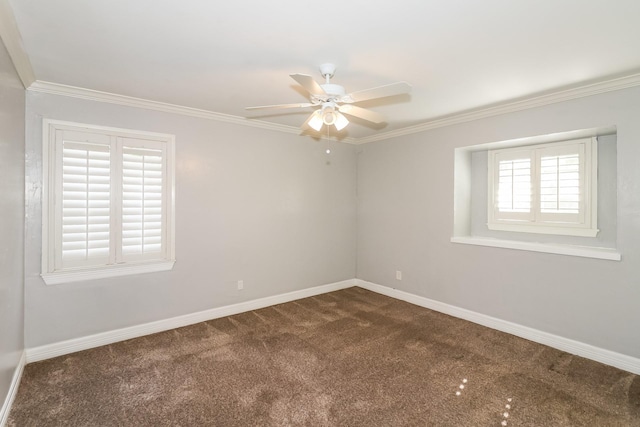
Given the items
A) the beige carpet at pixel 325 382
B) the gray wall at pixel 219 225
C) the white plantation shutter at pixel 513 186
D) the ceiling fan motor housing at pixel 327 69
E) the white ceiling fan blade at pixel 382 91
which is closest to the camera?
the white ceiling fan blade at pixel 382 91

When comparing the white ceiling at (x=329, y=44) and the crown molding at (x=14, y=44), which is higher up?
the white ceiling at (x=329, y=44)

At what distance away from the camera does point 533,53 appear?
2.26m

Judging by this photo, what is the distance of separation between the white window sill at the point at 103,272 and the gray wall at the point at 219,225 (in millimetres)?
60

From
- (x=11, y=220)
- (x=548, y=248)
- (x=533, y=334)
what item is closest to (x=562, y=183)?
(x=548, y=248)

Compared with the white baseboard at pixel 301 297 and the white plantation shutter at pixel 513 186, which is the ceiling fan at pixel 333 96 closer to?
the white plantation shutter at pixel 513 186

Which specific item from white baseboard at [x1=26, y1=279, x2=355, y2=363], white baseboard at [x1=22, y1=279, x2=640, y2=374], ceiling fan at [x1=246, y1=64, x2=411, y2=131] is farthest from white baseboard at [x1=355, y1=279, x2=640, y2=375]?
ceiling fan at [x1=246, y1=64, x2=411, y2=131]

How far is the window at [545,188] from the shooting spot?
322 centimetres

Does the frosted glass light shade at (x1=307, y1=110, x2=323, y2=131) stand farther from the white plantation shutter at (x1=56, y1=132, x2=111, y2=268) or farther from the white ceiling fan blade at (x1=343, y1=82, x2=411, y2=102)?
the white plantation shutter at (x1=56, y1=132, x2=111, y2=268)

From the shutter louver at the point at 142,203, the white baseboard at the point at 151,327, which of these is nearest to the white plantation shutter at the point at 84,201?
the shutter louver at the point at 142,203

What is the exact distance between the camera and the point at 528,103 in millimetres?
3256

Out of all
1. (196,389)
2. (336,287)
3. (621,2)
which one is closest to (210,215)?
(196,389)

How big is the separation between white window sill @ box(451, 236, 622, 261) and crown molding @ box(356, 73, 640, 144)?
1433 mm

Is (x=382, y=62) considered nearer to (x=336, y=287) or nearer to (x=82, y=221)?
(x=82, y=221)

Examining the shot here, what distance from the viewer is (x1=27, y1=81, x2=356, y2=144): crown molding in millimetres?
2896
